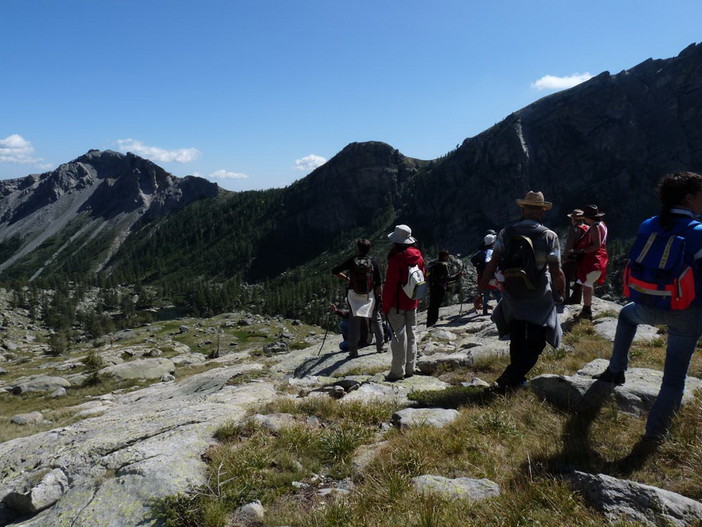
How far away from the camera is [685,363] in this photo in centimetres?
514

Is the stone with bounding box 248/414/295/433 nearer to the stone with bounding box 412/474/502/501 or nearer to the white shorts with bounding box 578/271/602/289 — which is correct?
the stone with bounding box 412/474/502/501

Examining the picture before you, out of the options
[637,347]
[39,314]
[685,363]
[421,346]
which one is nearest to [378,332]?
[421,346]

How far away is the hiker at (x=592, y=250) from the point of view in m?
12.6

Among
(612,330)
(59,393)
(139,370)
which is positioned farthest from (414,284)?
(139,370)

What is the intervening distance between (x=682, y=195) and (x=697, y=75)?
24769 centimetres

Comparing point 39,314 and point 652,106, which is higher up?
point 652,106

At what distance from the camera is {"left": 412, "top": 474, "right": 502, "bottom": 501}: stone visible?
14.6ft

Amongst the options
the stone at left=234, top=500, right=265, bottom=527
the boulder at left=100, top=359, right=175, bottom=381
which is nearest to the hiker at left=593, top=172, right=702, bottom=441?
the stone at left=234, top=500, right=265, bottom=527

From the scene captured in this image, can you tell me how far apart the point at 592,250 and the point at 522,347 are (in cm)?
715

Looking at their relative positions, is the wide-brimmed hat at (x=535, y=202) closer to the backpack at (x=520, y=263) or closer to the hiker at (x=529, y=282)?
the hiker at (x=529, y=282)

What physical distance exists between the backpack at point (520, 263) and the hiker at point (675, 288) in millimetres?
1523

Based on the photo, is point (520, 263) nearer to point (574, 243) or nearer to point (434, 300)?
point (574, 243)

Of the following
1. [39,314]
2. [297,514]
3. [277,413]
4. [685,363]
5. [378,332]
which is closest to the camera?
[297,514]

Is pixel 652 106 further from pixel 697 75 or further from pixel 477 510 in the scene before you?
pixel 477 510
